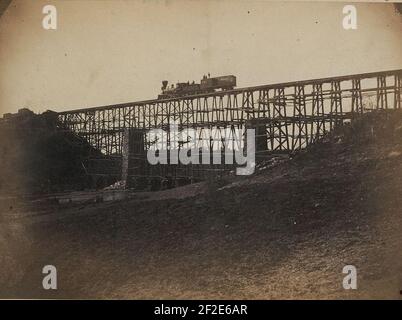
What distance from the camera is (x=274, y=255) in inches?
296

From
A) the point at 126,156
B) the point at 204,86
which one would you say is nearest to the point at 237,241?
the point at 126,156

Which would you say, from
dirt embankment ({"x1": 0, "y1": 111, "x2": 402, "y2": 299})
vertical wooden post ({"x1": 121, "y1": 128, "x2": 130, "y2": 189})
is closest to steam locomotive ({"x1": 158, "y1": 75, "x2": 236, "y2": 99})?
vertical wooden post ({"x1": 121, "y1": 128, "x2": 130, "y2": 189})

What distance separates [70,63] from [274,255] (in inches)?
241

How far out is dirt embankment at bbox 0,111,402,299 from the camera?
23.4 ft

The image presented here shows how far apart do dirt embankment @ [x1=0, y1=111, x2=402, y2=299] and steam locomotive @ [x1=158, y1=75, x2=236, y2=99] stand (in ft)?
17.8

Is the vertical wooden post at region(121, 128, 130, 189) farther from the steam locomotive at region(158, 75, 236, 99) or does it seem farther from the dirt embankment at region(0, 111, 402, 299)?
the dirt embankment at region(0, 111, 402, 299)

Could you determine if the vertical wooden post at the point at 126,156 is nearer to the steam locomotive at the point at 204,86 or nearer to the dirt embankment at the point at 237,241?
the steam locomotive at the point at 204,86

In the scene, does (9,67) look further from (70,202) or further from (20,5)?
(70,202)

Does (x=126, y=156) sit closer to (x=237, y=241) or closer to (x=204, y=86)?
(x=204, y=86)

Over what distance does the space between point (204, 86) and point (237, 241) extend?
347 inches

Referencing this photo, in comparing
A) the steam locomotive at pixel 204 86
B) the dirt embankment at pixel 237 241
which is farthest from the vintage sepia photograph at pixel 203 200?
the steam locomotive at pixel 204 86

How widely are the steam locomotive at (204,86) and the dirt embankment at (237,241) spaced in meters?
5.41

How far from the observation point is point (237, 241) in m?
7.95
